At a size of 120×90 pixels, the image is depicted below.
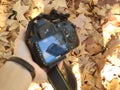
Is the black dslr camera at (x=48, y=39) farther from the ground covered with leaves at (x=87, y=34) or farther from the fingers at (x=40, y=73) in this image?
the ground covered with leaves at (x=87, y=34)

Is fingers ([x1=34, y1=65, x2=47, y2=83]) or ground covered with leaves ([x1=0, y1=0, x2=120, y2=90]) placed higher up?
ground covered with leaves ([x1=0, y1=0, x2=120, y2=90])

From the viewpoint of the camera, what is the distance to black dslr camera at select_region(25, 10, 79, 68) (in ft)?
3.66

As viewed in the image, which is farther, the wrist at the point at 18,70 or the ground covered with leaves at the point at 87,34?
the ground covered with leaves at the point at 87,34

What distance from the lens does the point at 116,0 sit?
1.90m

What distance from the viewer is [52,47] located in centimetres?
113

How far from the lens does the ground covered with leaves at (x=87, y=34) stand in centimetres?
167

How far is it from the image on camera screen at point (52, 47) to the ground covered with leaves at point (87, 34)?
551mm

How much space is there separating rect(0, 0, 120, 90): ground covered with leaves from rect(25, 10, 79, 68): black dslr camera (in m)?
0.54

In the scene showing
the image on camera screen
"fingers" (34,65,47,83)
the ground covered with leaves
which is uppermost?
the ground covered with leaves

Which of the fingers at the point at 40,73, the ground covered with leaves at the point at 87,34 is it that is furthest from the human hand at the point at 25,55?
the ground covered with leaves at the point at 87,34

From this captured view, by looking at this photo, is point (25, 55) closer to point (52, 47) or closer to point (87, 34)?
point (52, 47)

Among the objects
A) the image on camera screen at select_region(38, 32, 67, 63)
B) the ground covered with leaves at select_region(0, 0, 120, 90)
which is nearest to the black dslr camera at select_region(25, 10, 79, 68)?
the image on camera screen at select_region(38, 32, 67, 63)

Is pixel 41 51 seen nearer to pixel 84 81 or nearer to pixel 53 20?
pixel 53 20

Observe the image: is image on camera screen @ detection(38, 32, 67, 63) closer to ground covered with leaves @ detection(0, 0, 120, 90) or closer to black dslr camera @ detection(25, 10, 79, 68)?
black dslr camera @ detection(25, 10, 79, 68)
